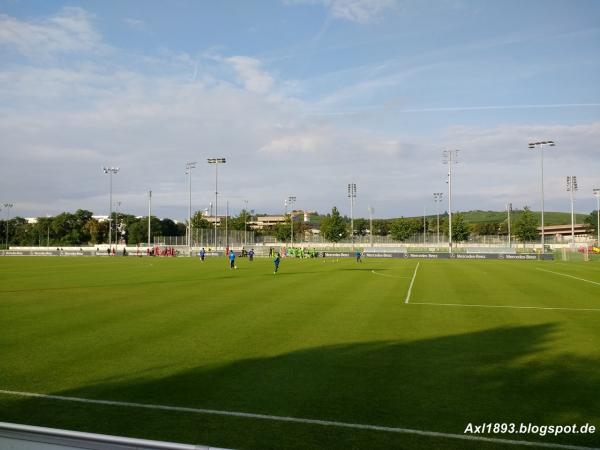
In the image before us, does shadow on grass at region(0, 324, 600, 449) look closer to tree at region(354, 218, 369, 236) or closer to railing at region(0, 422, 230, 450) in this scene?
railing at region(0, 422, 230, 450)

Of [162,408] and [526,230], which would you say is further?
[526,230]

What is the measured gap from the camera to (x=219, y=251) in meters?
77.2

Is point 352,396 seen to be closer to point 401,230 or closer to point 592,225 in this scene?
→ point 401,230

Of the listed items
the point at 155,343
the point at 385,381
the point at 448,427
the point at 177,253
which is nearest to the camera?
the point at 448,427

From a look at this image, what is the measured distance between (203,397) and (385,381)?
318 centimetres

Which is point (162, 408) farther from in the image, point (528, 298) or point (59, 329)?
point (528, 298)

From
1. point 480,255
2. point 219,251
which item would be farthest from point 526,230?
point 219,251

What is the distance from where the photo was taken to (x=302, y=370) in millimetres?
9438

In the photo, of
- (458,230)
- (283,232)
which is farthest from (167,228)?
(458,230)

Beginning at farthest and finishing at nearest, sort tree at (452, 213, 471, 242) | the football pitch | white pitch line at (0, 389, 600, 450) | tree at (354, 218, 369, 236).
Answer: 1. tree at (354, 218, 369, 236)
2. tree at (452, 213, 471, 242)
3. the football pitch
4. white pitch line at (0, 389, 600, 450)

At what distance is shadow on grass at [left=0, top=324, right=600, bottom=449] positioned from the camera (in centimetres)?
639

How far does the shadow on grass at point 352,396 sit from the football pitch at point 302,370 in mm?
31

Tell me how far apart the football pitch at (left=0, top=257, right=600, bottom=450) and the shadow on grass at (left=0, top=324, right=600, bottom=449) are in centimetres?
3

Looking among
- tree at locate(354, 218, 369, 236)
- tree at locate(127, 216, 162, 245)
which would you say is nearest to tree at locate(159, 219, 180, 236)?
tree at locate(127, 216, 162, 245)
